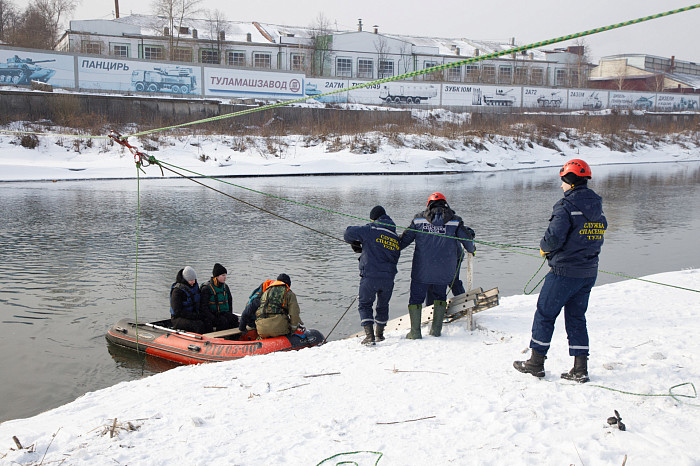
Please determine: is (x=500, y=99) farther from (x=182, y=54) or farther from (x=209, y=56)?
(x=182, y=54)

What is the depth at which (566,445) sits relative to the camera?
367 cm

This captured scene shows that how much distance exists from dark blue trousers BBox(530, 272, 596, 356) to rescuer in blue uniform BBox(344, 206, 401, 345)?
195 cm

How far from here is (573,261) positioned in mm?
4688

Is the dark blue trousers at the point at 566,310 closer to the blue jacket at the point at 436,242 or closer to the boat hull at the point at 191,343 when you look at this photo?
the blue jacket at the point at 436,242

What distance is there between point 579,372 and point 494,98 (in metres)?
46.3

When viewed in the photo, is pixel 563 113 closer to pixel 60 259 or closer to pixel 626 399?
pixel 60 259

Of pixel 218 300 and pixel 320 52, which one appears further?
pixel 320 52

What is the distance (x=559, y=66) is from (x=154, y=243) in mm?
56374

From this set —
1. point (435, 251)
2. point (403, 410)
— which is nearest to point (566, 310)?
point (403, 410)

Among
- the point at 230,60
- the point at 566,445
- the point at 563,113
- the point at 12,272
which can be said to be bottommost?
the point at 12,272

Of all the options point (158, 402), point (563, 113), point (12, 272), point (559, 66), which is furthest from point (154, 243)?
point (559, 66)

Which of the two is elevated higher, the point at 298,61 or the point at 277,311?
the point at 298,61

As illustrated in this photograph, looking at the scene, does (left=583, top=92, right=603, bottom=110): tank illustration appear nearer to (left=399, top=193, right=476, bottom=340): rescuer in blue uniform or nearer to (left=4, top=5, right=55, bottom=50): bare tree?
(left=4, top=5, right=55, bottom=50): bare tree

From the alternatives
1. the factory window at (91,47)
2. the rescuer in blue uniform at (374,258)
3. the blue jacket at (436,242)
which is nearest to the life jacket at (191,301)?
the rescuer in blue uniform at (374,258)
